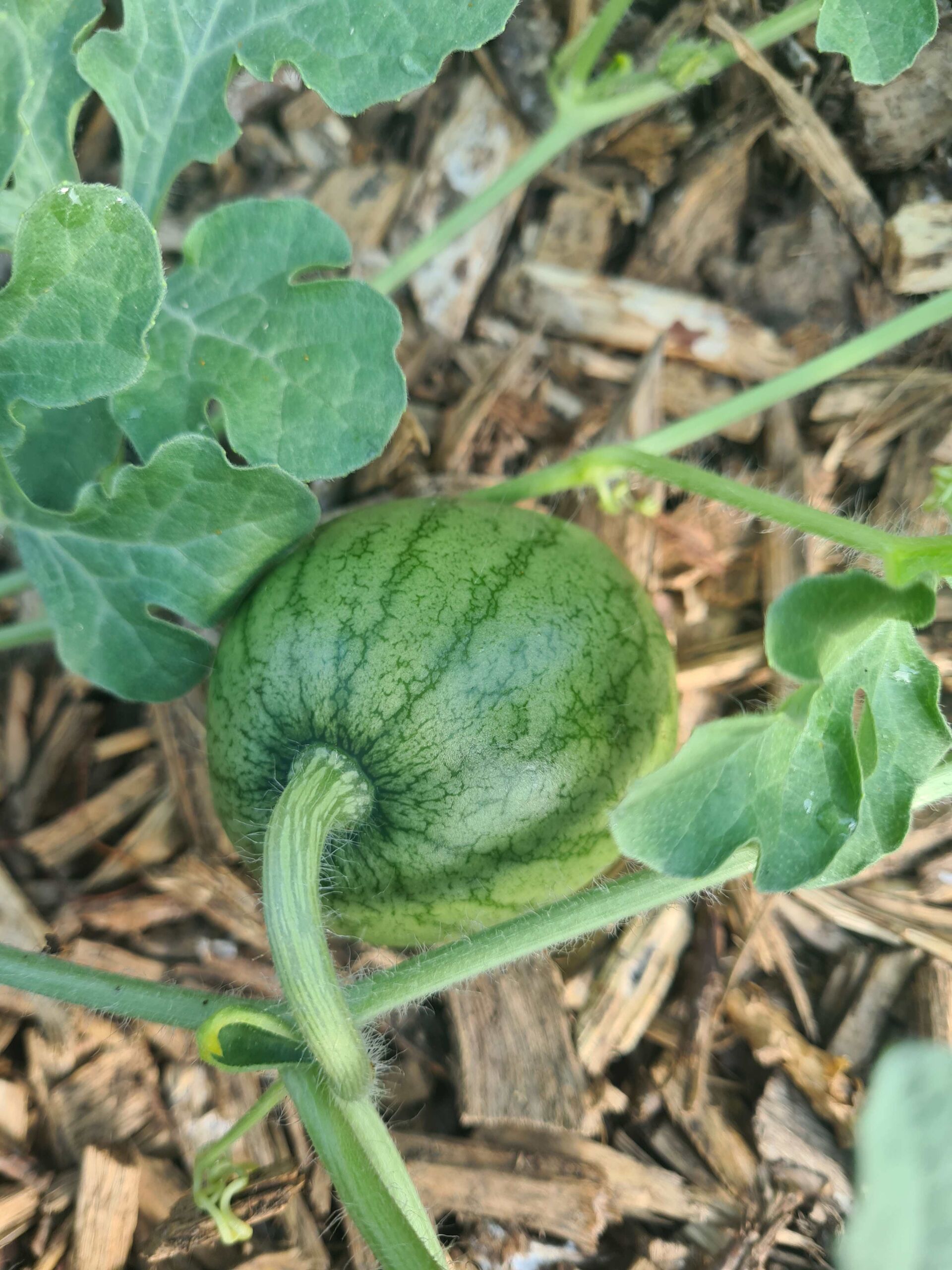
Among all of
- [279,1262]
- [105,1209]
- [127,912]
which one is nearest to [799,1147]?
[279,1262]

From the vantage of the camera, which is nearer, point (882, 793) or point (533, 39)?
point (882, 793)

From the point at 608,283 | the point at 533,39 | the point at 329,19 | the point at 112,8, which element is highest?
the point at 112,8

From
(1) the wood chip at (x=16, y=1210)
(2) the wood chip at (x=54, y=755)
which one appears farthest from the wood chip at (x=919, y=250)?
(1) the wood chip at (x=16, y=1210)

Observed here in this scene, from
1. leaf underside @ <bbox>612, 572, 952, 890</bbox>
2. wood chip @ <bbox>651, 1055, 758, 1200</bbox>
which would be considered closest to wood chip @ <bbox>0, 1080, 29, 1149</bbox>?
wood chip @ <bbox>651, 1055, 758, 1200</bbox>

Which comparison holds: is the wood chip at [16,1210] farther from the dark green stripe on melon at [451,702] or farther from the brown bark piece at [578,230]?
the brown bark piece at [578,230]

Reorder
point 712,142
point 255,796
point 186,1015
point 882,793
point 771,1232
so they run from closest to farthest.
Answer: point 882,793 → point 186,1015 → point 255,796 → point 771,1232 → point 712,142

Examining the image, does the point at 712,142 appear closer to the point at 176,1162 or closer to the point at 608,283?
the point at 608,283

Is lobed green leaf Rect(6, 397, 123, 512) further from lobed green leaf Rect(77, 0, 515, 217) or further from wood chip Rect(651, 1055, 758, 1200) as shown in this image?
wood chip Rect(651, 1055, 758, 1200)

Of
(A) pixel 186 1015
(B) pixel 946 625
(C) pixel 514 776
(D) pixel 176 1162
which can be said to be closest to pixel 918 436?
(B) pixel 946 625
